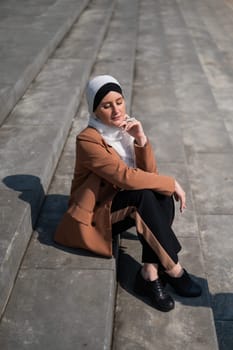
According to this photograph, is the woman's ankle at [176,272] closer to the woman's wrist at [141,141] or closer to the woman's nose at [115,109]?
the woman's wrist at [141,141]

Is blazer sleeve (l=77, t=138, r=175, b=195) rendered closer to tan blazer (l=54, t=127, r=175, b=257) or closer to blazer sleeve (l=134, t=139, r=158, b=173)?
tan blazer (l=54, t=127, r=175, b=257)

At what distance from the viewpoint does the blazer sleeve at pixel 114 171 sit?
2893 millimetres

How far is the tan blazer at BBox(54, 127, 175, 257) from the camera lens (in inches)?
115

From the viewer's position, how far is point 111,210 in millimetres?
2979

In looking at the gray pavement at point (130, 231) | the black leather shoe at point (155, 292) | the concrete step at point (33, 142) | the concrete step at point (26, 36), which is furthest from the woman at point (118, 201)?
the concrete step at point (26, 36)

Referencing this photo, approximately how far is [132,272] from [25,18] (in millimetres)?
5718

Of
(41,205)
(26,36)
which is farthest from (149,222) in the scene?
(26,36)

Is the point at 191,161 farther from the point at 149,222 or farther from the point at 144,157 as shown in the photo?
the point at 149,222

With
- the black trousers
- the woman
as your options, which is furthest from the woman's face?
the black trousers

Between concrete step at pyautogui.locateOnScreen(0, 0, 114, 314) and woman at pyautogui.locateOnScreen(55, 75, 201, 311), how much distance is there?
1.10 ft

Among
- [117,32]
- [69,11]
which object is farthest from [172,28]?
[69,11]

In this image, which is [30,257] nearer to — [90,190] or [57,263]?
[57,263]

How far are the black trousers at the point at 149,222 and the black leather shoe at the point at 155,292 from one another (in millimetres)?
129

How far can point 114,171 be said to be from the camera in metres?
2.90
